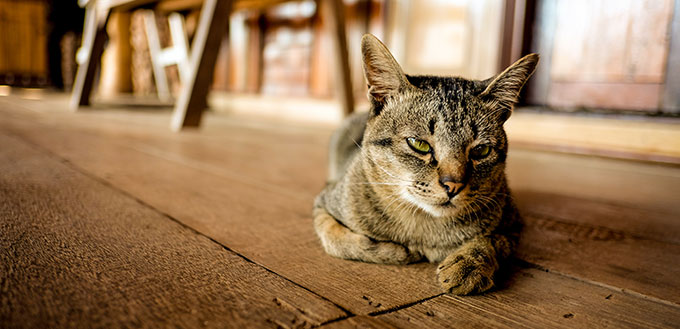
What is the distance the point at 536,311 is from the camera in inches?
26.3

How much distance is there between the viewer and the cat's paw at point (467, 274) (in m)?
0.72

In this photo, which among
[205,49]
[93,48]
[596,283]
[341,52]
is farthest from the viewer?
[93,48]

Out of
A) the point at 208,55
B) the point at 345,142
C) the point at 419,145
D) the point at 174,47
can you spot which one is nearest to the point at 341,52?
the point at 208,55

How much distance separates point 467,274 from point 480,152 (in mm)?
265

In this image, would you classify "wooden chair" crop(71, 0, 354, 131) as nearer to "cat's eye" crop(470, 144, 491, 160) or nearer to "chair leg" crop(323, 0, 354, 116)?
"chair leg" crop(323, 0, 354, 116)

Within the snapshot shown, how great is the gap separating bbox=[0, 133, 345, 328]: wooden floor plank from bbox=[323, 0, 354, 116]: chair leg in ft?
6.12

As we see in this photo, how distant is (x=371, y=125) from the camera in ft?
3.36

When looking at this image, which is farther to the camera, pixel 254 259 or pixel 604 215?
pixel 604 215

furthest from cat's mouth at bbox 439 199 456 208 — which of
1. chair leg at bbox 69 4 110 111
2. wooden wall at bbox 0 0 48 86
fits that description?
wooden wall at bbox 0 0 48 86

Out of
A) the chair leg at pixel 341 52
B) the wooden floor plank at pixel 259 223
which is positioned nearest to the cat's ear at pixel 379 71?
the wooden floor plank at pixel 259 223

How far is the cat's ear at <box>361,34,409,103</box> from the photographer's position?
0.94 metres

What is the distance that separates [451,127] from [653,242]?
61 cm

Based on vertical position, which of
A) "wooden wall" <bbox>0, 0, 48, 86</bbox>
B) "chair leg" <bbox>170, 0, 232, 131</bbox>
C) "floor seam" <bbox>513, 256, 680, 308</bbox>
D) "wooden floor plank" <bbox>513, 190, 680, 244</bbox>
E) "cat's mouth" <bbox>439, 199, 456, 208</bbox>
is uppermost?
"wooden wall" <bbox>0, 0, 48, 86</bbox>

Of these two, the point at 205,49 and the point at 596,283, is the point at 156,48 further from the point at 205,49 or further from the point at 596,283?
the point at 596,283
